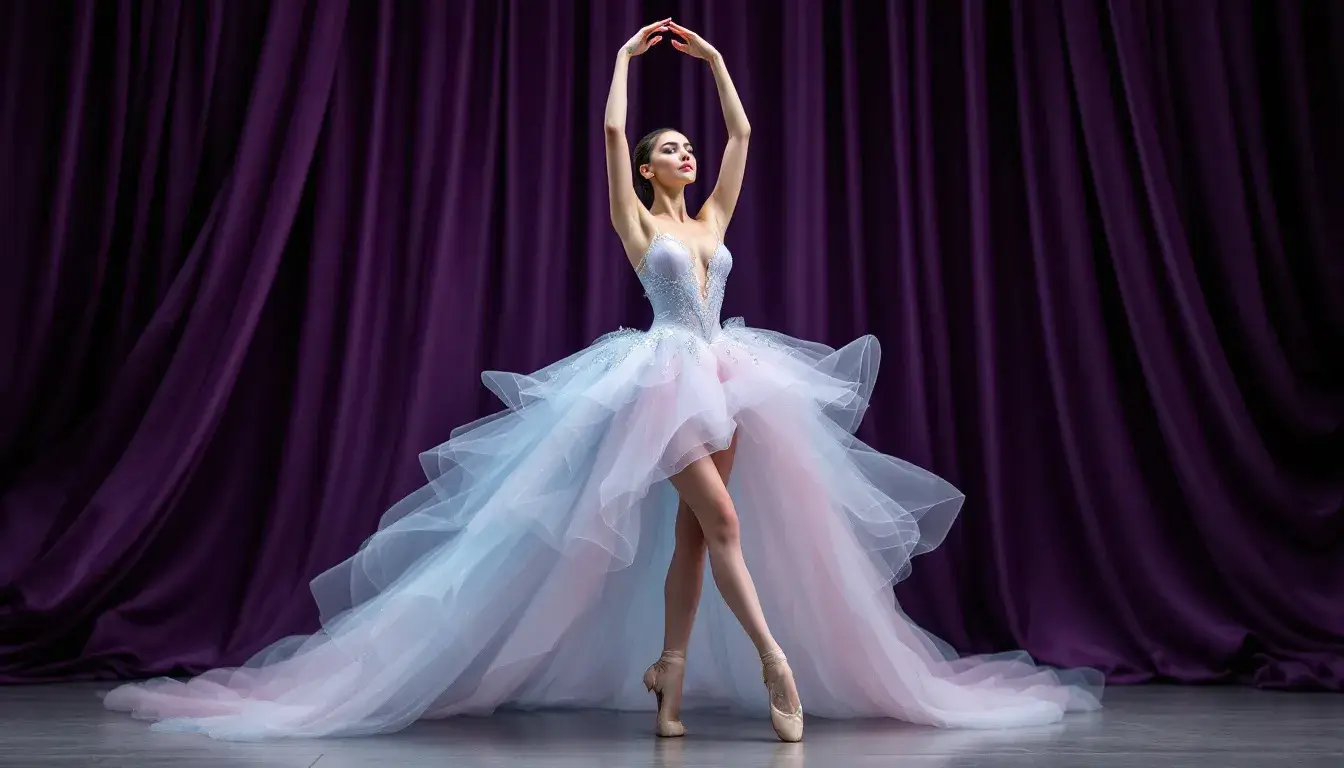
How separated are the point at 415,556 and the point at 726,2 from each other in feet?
7.09

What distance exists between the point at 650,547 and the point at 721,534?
448mm

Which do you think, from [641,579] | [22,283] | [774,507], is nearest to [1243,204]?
[774,507]

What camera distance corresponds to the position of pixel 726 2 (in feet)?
13.2

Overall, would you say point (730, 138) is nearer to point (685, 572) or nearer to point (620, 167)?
point (620, 167)

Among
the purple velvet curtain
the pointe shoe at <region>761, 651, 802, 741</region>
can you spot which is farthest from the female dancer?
the purple velvet curtain

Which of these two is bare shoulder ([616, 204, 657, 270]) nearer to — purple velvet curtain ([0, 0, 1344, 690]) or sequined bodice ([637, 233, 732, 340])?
sequined bodice ([637, 233, 732, 340])

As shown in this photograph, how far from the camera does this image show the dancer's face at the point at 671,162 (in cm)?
298

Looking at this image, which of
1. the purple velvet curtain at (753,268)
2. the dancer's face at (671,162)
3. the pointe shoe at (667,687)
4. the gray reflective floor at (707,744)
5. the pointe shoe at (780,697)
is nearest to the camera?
the gray reflective floor at (707,744)

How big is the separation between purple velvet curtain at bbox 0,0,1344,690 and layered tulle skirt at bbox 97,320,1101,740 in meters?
0.87

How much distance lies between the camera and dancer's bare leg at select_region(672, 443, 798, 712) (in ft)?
8.72

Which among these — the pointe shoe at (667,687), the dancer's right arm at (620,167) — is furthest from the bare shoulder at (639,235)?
the pointe shoe at (667,687)

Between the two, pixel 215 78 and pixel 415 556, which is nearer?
pixel 415 556

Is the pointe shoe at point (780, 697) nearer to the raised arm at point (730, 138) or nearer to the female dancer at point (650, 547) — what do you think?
the female dancer at point (650, 547)

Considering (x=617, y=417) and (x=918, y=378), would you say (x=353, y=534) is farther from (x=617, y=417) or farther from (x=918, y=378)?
(x=918, y=378)
